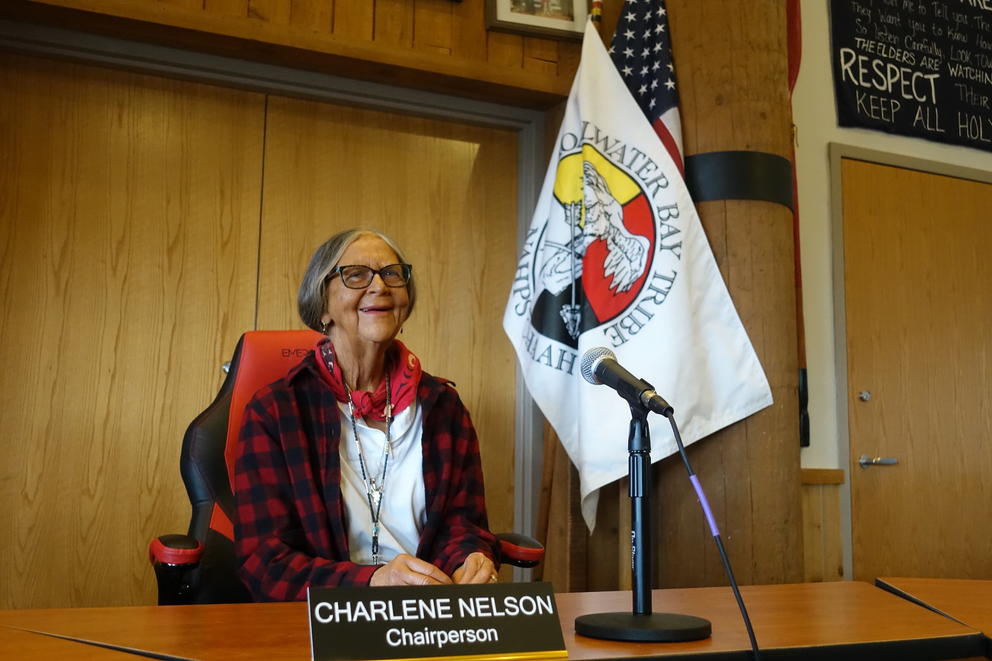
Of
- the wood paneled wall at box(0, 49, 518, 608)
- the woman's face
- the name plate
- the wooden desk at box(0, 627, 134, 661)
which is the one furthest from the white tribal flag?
the wooden desk at box(0, 627, 134, 661)

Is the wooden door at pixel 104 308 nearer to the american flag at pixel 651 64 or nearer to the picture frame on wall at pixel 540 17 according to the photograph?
the picture frame on wall at pixel 540 17

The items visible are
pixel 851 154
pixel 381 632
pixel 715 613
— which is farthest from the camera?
pixel 851 154

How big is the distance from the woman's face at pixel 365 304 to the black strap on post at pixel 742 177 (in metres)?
1.13

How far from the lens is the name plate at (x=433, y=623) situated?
951 mm

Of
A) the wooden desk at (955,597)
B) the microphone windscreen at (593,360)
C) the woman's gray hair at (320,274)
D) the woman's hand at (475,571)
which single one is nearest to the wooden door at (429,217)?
the woman's gray hair at (320,274)

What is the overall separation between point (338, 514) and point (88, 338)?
54.1 inches

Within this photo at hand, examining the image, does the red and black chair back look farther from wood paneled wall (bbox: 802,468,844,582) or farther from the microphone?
wood paneled wall (bbox: 802,468,844,582)

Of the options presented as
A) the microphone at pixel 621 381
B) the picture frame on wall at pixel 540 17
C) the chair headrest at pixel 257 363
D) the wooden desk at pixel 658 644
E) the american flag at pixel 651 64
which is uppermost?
the picture frame on wall at pixel 540 17

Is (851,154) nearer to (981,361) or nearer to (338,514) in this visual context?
(981,361)

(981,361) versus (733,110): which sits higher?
(733,110)

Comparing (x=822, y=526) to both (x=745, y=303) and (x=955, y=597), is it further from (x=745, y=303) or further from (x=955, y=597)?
(x=955, y=597)

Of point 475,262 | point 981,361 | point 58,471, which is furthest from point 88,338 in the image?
point 981,361

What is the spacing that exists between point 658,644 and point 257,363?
114 centimetres

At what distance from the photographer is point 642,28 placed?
284 centimetres
